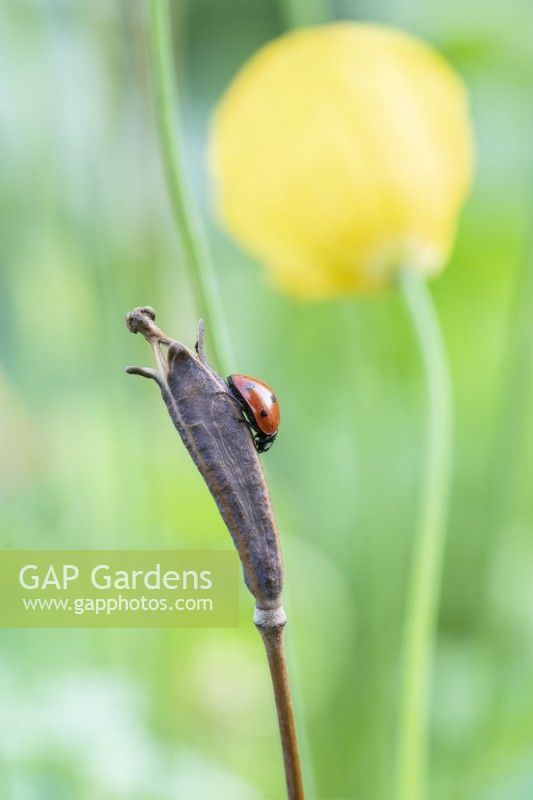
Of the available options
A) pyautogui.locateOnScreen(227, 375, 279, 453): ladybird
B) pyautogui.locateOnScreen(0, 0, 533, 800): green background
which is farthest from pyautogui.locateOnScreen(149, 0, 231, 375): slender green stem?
pyautogui.locateOnScreen(0, 0, 533, 800): green background

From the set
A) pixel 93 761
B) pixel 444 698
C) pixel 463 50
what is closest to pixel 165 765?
pixel 93 761

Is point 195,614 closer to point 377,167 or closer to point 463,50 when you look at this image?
point 377,167

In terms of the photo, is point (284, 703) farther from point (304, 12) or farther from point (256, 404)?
point (304, 12)

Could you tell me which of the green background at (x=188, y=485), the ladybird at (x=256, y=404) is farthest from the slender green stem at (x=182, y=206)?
the green background at (x=188, y=485)

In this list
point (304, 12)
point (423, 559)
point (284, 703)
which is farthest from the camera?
point (304, 12)

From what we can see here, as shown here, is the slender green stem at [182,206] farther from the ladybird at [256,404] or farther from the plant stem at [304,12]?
the plant stem at [304,12]

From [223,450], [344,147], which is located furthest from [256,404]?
[344,147]
